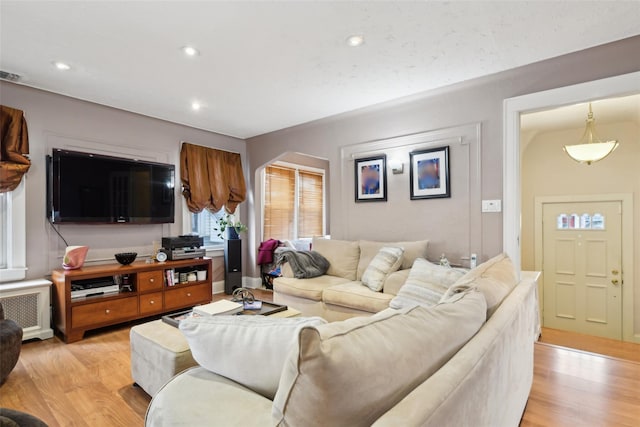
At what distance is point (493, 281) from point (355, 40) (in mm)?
1936

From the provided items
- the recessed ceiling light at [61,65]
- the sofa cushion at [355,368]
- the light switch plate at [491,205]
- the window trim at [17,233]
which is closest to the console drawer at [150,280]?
the window trim at [17,233]

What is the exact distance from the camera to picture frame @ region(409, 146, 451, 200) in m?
3.47

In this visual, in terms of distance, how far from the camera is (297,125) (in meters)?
4.75

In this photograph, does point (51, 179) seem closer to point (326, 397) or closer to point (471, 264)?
point (326, 397)

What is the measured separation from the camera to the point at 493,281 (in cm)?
155

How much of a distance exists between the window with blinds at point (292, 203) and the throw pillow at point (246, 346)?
457 cm

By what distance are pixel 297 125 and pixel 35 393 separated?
3893 millimetres

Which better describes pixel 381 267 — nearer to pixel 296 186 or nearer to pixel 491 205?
pixel 491 205

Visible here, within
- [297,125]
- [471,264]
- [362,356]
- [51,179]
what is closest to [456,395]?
[362,356]

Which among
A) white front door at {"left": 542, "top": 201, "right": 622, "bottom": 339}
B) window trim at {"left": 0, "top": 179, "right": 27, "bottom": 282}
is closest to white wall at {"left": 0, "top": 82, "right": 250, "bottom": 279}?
window trim at {"left": 0, "top": 179, "right": 27, "bottom": 282}

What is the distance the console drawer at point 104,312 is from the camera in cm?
313

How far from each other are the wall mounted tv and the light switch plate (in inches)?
146

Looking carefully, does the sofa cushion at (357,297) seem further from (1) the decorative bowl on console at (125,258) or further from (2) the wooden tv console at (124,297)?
(1) the decorative bowl on console at (125,258)

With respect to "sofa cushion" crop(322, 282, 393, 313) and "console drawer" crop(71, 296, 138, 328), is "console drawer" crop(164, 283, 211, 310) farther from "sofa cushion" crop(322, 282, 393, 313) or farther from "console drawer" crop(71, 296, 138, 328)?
"sofa cushion" crop(322, 282, 393, 313)
